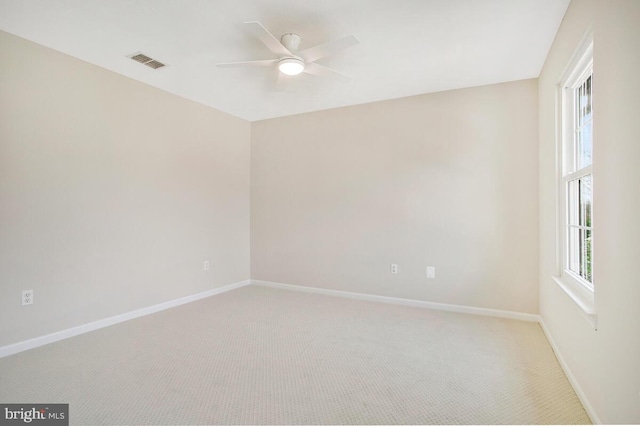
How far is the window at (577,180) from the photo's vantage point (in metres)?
2.05

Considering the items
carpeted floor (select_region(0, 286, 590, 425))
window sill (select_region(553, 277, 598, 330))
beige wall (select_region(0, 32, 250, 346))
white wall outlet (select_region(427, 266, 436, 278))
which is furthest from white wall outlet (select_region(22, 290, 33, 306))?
window sill (select_region(553, 277, 598, 330))

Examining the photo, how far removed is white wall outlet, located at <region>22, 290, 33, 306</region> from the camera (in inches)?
105

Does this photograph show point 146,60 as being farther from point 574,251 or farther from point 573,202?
point 574,251

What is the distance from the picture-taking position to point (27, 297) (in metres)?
2.70

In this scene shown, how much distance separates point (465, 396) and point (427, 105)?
3018mm

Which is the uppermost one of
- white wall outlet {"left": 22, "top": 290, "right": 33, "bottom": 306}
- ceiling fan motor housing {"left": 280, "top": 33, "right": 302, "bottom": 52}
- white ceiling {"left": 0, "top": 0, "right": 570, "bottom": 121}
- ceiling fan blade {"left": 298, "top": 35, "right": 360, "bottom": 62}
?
white ceiling {"left": 0, "top": 0, "right": 570, "bottom": 121}

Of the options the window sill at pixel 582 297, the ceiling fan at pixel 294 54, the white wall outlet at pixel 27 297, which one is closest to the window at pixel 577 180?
the window sill at pixel 582 297

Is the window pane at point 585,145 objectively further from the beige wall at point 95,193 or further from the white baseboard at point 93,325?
the white baseboard at point 93,325

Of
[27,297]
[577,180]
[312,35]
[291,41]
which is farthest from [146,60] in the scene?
[577,180]

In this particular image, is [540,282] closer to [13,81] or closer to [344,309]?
[344,309]

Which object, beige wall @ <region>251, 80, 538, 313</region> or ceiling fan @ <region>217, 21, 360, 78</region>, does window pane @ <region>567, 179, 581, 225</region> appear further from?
ceiling fan @ <region>217, 21, 360, 78</region>

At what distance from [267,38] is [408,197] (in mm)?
2424

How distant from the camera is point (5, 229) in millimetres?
2564

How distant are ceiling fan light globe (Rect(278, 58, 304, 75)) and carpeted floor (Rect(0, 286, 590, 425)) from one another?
226 cm
